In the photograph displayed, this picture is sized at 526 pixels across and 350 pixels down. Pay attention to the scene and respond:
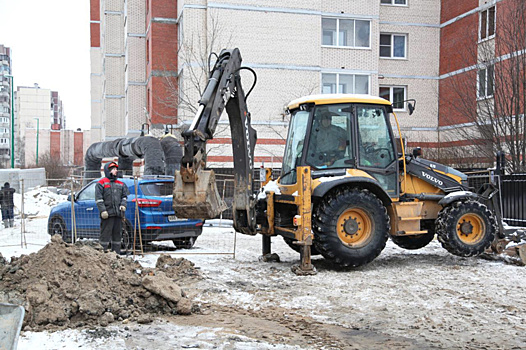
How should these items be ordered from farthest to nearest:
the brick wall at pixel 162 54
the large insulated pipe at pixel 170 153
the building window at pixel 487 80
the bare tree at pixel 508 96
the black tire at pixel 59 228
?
1. the brick wall at pixel 162 54
2. the large insulated pipe at pixel 170 153
3. the building window at pixel 487 80
4. the bare tree at pixel 508 96
5. the black tire at pixel 59 228

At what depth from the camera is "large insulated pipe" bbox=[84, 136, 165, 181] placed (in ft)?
54.5

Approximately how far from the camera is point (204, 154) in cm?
805

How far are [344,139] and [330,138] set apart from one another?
0.25m

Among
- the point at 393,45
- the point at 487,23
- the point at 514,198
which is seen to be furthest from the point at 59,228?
the point at 393,45

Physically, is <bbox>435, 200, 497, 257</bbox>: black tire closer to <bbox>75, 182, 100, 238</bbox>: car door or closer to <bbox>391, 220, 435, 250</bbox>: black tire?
<bbox>391, 220, 435, 250</bbox>: black tire

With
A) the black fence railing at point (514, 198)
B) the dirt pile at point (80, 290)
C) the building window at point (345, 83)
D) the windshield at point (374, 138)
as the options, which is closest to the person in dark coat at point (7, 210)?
the dirt pile at point (80, 290)

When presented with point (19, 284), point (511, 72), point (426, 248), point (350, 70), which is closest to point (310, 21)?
point (350, 70)

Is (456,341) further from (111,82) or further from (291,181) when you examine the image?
(111,82)

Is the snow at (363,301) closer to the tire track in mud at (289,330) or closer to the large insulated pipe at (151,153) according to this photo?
the tire track in mud at (289,330)

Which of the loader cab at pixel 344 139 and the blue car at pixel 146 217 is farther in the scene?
the blue car at pixel 146 217

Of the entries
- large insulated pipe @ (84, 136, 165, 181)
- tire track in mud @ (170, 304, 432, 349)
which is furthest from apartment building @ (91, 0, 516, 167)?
tire track in mud @ (170, 304, 432, 349)

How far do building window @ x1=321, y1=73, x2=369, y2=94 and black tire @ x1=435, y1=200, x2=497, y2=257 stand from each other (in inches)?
678

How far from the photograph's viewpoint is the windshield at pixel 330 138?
9641 millimetres

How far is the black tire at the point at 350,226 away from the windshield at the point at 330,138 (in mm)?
622
